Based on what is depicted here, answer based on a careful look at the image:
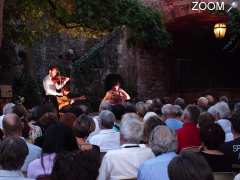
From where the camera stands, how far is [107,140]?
7719mm

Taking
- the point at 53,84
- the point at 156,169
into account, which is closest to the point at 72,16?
the point at 53,84

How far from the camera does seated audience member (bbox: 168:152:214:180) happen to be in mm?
3625

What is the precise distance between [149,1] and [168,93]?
4109 millimetres

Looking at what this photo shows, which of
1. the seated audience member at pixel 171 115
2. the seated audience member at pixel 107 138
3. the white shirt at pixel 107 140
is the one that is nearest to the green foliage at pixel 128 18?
the seated audience member at pixel 171 115

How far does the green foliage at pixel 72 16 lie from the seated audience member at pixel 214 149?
959cm

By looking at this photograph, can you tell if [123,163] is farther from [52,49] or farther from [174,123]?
[52,49]

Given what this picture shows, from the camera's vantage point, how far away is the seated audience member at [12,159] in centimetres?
460

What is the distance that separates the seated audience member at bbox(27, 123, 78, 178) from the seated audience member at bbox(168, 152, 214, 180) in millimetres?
1869

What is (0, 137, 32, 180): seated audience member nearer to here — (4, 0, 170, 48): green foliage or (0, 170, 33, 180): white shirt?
→ (0, 170, 33, 180): white shirt

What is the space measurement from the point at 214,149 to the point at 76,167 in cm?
219

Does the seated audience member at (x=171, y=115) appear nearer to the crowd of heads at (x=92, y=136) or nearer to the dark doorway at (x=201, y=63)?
the crowd of heads at (x=92, y=136)

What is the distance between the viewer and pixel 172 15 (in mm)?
21094

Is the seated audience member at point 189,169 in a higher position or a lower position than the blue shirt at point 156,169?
higher

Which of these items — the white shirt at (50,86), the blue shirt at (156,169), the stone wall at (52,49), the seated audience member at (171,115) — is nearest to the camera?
the blue shirt at (156,169)
